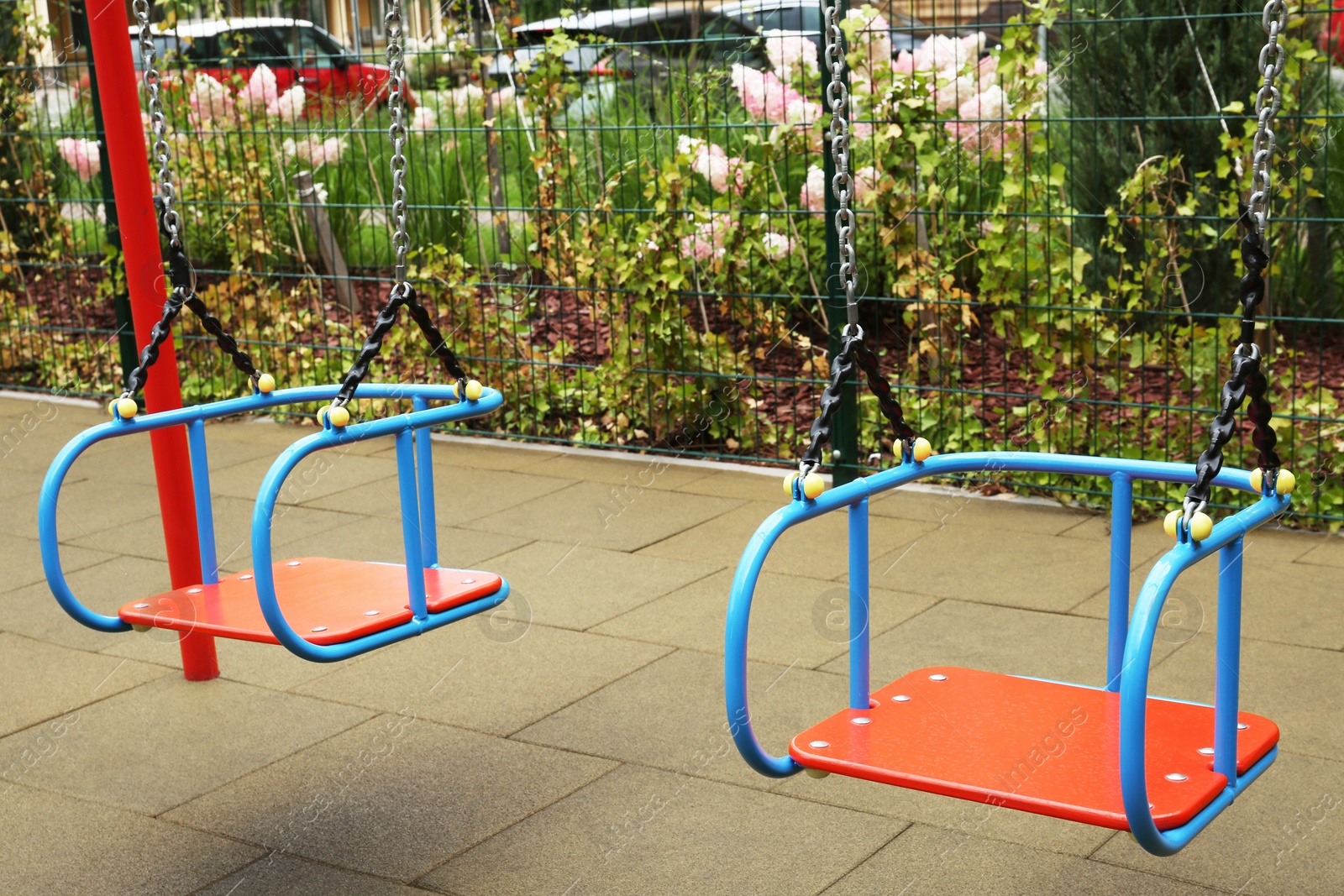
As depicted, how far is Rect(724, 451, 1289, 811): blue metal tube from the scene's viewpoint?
186cm

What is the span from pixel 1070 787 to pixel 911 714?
1.27 ft

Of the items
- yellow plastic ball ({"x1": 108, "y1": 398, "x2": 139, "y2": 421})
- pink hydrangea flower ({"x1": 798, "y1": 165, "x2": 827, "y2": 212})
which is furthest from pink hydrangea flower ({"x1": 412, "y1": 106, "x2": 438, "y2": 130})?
yellow plastic ball ({"x1": 108, "y1": 398, "x2": 139, "y2": 421})

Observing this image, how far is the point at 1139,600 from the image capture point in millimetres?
1879

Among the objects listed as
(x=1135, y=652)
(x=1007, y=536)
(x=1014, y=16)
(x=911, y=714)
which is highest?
(x=1014, y=16)

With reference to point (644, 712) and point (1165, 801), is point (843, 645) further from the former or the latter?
point (1165, 801)

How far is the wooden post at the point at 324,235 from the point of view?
7419 mm

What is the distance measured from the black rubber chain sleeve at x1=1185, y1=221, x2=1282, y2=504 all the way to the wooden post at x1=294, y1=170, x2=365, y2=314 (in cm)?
567

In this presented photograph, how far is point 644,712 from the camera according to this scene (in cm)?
356

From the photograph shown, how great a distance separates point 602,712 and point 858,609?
128 cm

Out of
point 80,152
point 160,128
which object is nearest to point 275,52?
point 80,152

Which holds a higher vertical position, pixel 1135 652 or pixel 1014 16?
pixel 1014 16

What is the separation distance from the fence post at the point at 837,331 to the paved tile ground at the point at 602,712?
203 mm

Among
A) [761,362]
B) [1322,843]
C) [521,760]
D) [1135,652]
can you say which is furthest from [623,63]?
[1135,652]

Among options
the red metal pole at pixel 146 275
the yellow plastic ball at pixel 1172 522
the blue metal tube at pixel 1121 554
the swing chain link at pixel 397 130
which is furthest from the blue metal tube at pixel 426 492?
the yellow plastic ball at pixel 1172 522
